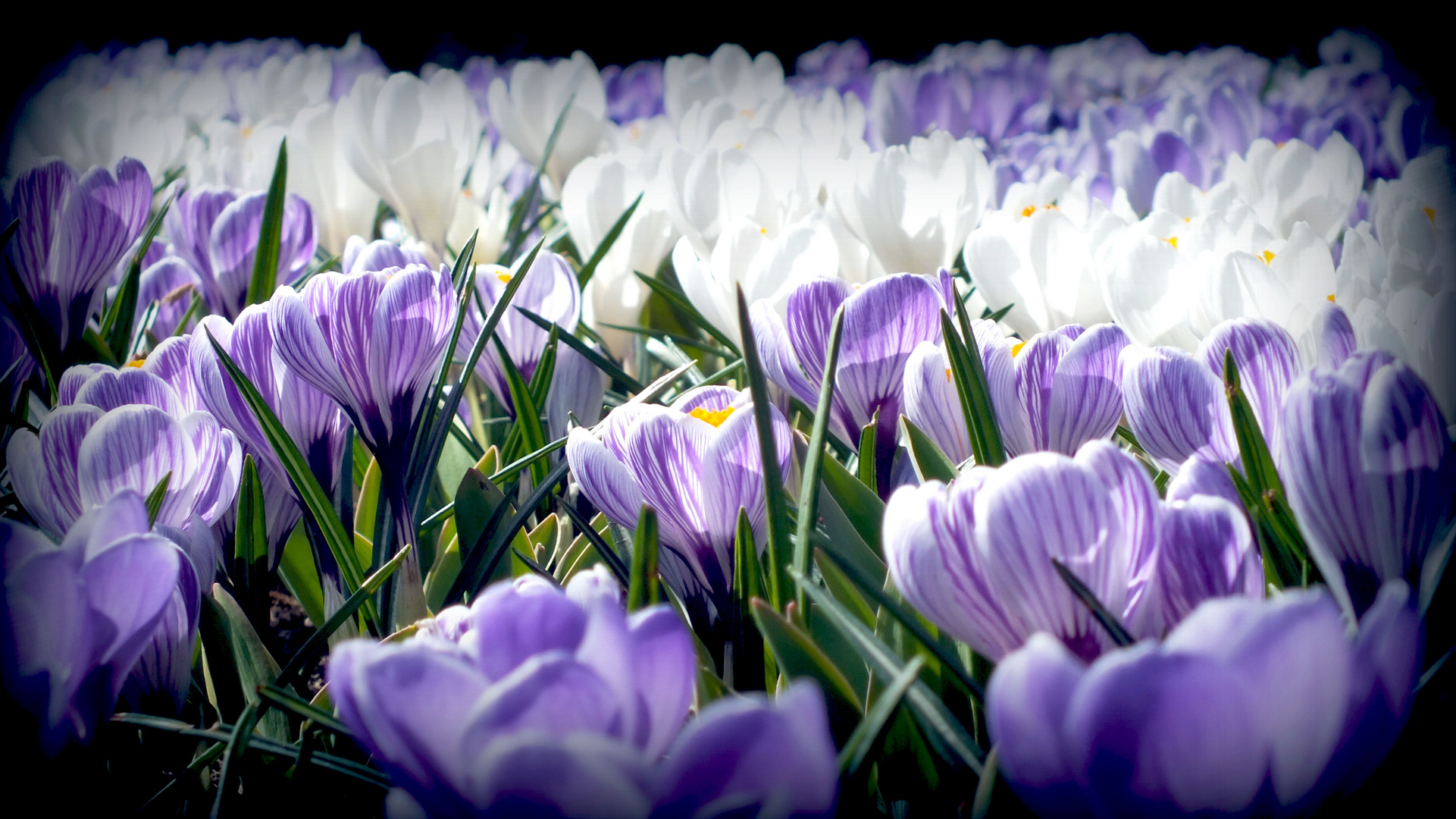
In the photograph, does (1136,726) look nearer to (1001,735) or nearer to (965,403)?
(1001,735)

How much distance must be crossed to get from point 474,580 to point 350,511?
0.12m

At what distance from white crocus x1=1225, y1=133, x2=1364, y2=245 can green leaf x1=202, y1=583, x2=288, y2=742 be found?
2.51 ft

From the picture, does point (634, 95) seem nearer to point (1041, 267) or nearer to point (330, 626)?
point (1041, 267)

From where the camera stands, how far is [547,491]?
417mm

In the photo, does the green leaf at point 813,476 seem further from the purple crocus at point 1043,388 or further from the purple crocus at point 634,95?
the purple crocus at point 634,95

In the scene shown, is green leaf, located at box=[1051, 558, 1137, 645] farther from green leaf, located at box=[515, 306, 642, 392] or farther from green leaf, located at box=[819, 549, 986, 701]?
green leaf, located at box=[515, 306, 642, 392]

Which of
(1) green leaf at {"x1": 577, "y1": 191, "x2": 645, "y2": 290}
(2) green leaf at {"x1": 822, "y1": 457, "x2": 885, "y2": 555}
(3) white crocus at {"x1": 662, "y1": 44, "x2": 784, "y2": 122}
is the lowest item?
(2) green leaf at {"x1": 822, "y1": 457, "x2": 885, "y2": 555}

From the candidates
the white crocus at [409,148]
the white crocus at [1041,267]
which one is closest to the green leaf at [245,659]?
the white crocus at [1041,267]

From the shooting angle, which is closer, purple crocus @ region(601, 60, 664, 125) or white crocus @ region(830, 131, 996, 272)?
white crocus @ region(830, 131, 996, 272)

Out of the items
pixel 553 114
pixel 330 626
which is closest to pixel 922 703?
pixel 330 626

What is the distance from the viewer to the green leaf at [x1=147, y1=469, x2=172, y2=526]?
353 millimetres

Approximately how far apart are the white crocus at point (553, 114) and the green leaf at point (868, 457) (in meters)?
0.81

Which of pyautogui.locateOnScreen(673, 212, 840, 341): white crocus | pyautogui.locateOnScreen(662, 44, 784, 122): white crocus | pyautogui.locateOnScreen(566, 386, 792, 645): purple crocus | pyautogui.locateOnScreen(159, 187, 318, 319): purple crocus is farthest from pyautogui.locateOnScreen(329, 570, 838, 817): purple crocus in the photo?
pyautogui.locateOnScreen(662, 44, 784, 122): white crocus

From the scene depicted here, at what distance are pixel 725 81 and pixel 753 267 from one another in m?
1.03
